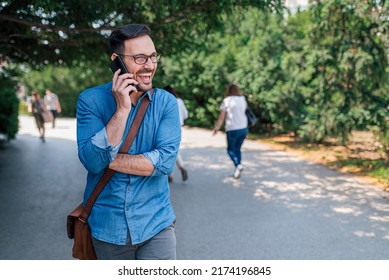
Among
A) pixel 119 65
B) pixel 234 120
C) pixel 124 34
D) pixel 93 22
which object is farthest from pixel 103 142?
pixel 234 120

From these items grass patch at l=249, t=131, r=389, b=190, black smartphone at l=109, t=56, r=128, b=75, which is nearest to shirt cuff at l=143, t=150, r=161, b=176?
black smartphone at l=109, t=56, r=128, b=75

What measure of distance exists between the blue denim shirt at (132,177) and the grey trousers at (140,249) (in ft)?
0.15

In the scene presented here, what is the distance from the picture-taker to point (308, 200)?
6547 millimetres

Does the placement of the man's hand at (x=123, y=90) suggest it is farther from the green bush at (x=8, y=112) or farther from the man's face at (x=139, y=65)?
the green bush at (x=8, y=112)

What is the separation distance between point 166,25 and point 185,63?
38.5ft

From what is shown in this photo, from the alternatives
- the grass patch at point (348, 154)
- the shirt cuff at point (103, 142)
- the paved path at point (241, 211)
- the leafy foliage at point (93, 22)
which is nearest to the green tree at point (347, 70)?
the grass patch at point (348, 154)

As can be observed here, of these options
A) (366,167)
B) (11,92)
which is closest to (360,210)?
(366,167)

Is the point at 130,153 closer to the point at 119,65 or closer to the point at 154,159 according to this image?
the point at 154,159

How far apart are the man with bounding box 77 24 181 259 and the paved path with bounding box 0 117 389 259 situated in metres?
2.31

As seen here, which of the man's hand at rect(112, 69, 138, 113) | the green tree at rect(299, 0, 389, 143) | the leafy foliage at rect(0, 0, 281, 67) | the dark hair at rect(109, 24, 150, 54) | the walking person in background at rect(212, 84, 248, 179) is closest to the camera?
the man's hand at rect(112, 69, 138, 113)

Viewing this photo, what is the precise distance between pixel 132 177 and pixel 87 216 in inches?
12.1

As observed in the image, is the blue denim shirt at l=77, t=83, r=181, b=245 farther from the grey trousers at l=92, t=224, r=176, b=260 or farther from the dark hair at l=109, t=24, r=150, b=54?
the dark hair at l=109, t=24, r=150, b=54

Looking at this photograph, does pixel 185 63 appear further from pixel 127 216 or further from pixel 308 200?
pixel 127 216

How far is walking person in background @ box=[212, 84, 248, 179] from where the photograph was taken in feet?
26.1
